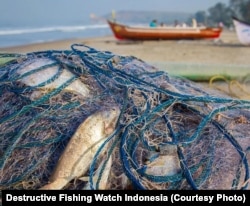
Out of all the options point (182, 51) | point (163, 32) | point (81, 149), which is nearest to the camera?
point (81, 149)

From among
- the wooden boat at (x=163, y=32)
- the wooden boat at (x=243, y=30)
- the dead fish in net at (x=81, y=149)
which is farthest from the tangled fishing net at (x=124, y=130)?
the wooden boat at (x=163, y=32)

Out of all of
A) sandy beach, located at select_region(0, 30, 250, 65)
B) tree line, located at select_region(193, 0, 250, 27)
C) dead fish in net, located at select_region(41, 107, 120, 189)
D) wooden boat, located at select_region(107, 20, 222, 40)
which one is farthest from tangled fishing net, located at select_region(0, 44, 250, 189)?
tree line, located at select_region(193, 0, 250, 27)

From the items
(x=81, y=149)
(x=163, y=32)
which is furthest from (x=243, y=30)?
(x=81, y=149)

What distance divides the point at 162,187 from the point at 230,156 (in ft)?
2.08

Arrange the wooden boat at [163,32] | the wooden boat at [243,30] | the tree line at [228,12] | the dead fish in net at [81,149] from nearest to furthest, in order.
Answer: the dead fish in net at [81,149] < the wooden boat at [243,30] < the wooden boat at [163,32] < the tree line at [228,12]

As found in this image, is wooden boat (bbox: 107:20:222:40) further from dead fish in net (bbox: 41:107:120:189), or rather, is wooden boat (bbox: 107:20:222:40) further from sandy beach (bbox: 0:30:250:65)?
dead fish in net (bbox: 41:107:120:189)

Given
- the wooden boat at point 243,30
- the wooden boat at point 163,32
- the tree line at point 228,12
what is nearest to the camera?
the wooden boat at point 243,30

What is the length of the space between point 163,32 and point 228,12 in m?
39.4

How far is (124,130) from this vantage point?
9.59 ft

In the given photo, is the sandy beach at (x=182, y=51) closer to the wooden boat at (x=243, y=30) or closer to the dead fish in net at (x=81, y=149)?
the wooden boat at (x=243, y=30)

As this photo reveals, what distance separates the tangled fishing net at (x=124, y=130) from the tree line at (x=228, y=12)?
4289 cm

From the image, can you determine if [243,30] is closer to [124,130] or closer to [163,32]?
[163,32]

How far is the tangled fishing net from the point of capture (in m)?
2.78

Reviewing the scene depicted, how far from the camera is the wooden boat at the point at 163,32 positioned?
2272cm
